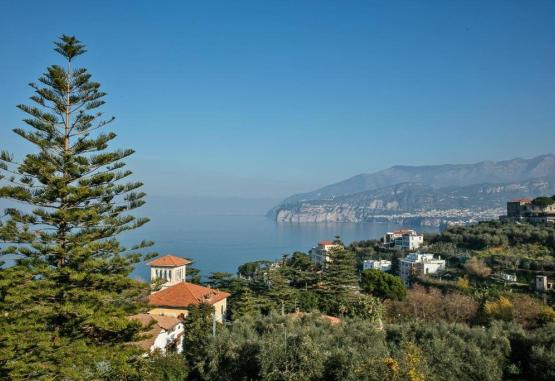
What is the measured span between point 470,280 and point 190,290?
16.2 m

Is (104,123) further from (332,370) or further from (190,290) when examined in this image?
(190,290)

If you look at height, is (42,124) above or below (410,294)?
above

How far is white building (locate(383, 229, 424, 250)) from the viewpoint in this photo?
4694 centimetres

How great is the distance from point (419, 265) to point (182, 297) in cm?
1952

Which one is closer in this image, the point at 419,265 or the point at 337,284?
the point at 337,284

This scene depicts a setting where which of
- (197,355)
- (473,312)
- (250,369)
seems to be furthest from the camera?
(473,312)

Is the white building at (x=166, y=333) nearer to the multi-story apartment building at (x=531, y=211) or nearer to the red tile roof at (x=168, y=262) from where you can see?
the red tile roof at (x=168, y=262)

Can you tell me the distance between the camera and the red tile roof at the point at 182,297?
1823cm

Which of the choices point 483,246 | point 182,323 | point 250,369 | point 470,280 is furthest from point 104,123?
point 483,246

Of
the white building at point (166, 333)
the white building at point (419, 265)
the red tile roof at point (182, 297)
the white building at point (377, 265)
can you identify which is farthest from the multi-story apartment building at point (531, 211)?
the white building at point (166, 333)

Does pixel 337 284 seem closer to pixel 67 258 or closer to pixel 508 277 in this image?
pixel 508 277

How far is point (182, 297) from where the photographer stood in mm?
18609

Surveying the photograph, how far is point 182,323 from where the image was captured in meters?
16.6

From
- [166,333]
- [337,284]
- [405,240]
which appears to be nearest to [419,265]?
[337,284]
